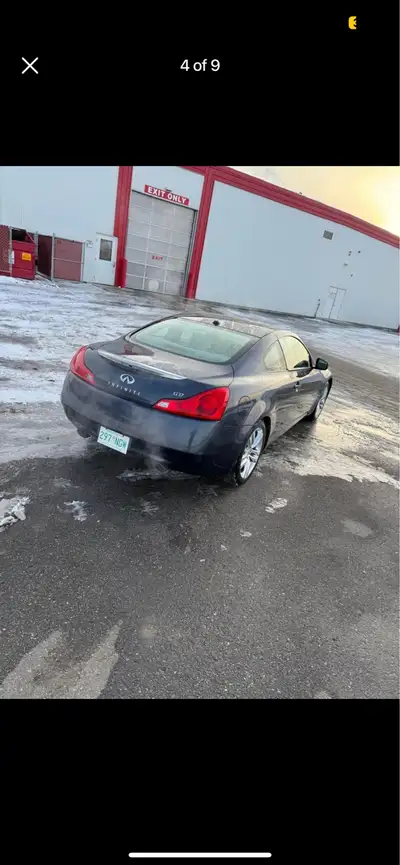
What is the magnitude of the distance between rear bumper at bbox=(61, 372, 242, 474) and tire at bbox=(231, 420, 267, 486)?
231mm

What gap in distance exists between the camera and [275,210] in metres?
23.8

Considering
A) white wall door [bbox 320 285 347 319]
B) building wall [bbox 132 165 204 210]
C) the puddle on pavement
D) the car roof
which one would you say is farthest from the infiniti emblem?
white wall door [bbox 320 285 347 319]

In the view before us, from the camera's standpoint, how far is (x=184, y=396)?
308 cm

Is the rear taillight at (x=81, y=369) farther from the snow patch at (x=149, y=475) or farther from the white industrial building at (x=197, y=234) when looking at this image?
the white industrial building at (x=197, y=234)

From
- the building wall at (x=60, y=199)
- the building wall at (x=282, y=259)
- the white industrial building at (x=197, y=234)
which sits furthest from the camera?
the building wall at (x=282, y=259)

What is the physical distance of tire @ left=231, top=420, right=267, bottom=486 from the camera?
359cm

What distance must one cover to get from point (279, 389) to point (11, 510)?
2.48 m

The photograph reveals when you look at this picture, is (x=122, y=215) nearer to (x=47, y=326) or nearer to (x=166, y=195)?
(x=166, y=195)

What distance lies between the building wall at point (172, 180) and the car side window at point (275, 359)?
17889mm

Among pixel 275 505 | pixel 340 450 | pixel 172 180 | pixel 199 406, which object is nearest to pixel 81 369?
pixel 199 406

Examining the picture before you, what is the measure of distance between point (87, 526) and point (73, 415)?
969 millimetres

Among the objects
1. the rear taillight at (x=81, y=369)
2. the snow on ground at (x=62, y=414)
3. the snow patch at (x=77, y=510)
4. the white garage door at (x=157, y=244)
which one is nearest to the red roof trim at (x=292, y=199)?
the white garage door at (x=157, y=244)

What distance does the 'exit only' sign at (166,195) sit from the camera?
19.6 metres
